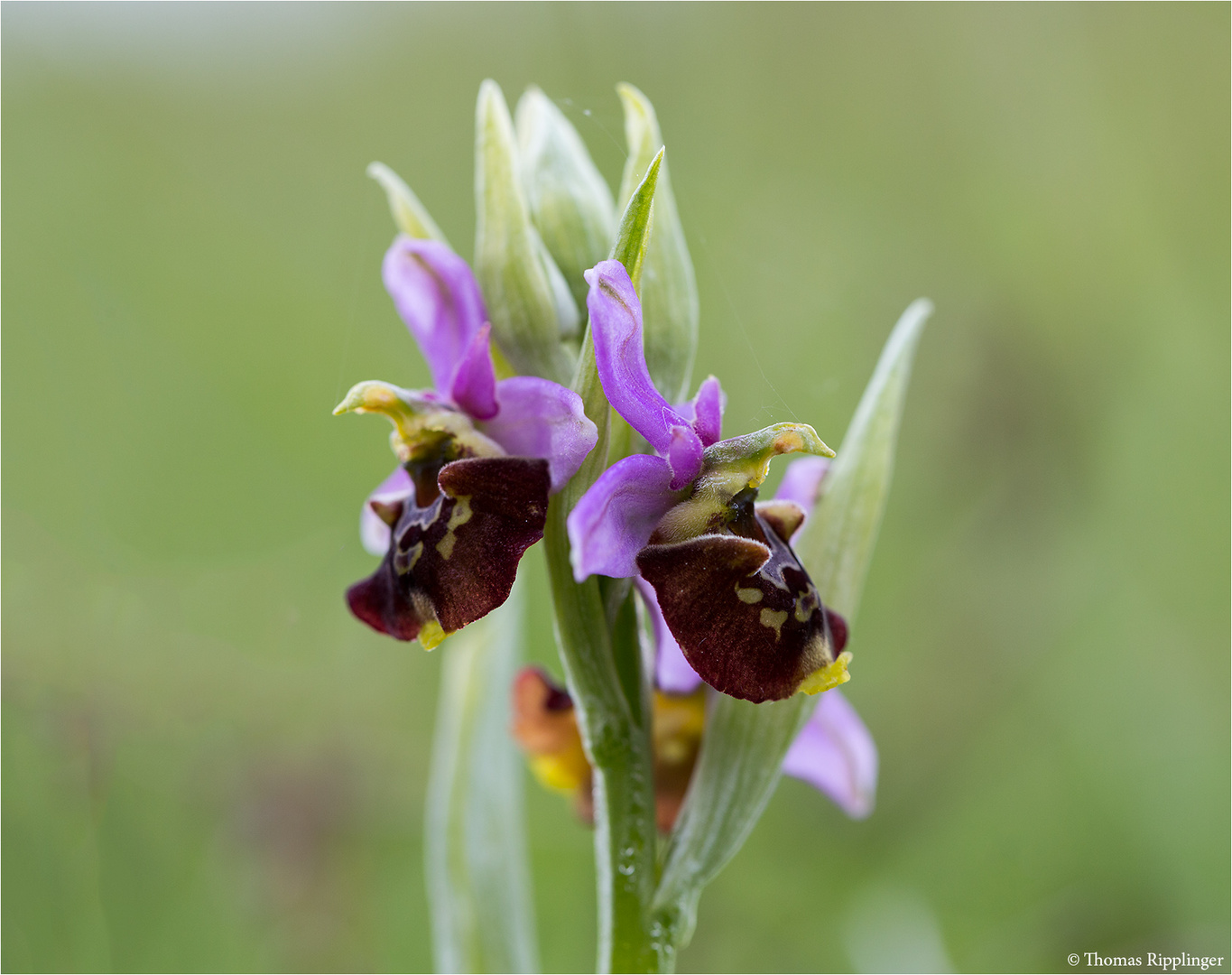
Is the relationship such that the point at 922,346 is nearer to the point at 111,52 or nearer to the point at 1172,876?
the point at 1172,876

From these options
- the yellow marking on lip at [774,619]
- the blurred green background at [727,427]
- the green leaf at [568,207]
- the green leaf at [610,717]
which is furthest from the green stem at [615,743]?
the blurred green background at [727,427]

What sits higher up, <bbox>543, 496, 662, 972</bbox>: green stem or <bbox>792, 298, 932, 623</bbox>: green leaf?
<bbox>792, 298, 932, 623</bbox>: green leaf

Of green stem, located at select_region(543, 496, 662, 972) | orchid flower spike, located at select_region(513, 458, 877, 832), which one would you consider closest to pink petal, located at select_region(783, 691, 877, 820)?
orchid flower spike, located at select_region(513, 458, 877, 832)

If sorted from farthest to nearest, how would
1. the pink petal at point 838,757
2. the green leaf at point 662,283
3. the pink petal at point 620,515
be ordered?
1. the pink petal at point 838,757
2. the green leaf at point 662,283
3. the pink petal at point 620,515

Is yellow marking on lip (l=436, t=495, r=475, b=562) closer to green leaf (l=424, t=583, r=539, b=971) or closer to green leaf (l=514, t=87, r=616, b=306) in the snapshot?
green leaf (l=514, t=87, r=616, b=306)

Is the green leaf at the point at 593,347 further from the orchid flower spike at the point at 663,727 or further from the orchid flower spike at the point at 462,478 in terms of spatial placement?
the orchid flower spike at the point at 663,727

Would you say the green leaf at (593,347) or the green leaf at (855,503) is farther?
the green leaf at (855,503)
